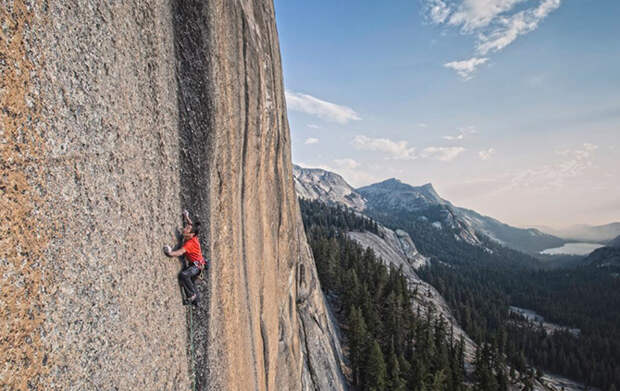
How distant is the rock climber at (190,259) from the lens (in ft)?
16.3

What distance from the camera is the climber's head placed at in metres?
5.05

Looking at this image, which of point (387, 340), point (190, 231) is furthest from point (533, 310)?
point (190, 231)

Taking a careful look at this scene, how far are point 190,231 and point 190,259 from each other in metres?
0.54

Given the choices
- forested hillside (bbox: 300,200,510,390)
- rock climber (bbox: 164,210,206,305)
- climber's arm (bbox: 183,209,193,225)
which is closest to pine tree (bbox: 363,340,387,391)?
forested hillside (bbox: 300,200,510,390)

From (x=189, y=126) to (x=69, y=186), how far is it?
2.61m

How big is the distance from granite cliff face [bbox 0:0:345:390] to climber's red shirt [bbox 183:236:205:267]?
30cm

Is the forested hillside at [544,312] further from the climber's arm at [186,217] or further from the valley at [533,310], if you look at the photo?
the climber's arm at [186,217]

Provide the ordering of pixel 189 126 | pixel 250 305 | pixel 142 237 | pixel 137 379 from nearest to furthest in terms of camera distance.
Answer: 1. pixel 137 379
2. pixel 142 237
3. pixel 189 126
4. pixel 250 305

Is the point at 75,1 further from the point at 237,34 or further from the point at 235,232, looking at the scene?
the point at 235,232

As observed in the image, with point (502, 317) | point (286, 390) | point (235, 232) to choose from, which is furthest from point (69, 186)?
point (502, 317)

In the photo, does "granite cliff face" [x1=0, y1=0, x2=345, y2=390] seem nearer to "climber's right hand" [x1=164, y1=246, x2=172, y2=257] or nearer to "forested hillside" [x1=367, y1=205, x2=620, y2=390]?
"climber's right hand" [x1=164, y1=246, x2=172, y2=257]

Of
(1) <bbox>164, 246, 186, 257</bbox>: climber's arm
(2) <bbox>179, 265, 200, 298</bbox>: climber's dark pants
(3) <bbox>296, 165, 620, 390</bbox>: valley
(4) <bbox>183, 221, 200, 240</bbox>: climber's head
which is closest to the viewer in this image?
(1) <bbox>164, 246, 186, 257</bbox>: climber's arm

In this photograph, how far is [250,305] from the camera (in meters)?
7.38

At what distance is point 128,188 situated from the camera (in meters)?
4.01
